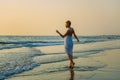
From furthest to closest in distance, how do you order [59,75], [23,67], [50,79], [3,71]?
[23,67]
[3,71]
[59,75]
[50,79]

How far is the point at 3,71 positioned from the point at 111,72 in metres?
3.81

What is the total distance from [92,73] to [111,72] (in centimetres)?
63

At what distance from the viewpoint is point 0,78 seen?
36.1 ft

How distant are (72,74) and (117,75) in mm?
1470

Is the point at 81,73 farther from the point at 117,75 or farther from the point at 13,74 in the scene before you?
the point at 13,74

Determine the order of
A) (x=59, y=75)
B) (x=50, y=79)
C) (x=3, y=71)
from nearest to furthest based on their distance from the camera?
(x=50, y=79)
(x=59, y=75)
(x=3, y=71)

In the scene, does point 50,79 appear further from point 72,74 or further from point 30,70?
point 30,70

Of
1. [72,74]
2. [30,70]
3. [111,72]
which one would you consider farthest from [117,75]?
[30,70]

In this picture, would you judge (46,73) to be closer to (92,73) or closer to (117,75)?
(92,73)

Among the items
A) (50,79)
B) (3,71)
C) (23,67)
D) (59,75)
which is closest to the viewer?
(50,79)

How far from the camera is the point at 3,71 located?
41.1 feet

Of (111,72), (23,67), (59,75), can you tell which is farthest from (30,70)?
(111,72)

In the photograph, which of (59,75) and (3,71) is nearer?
(59,75)

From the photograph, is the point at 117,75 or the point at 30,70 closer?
the point at 117,75
